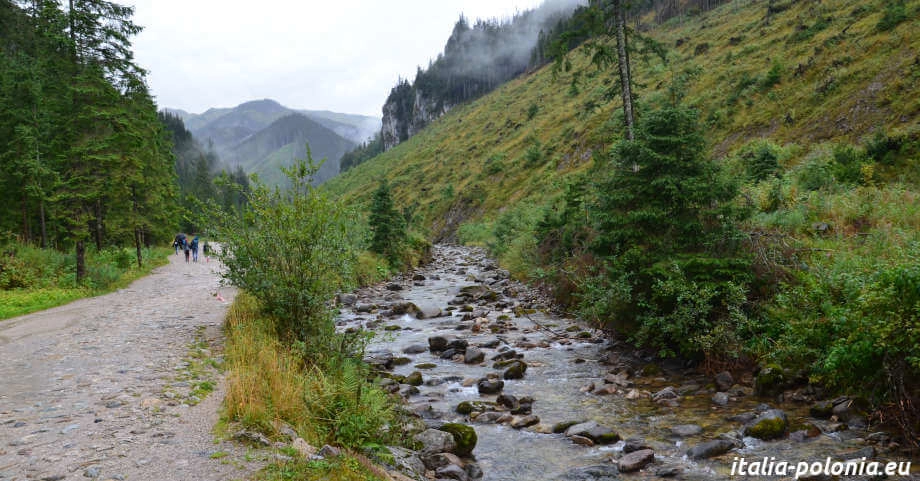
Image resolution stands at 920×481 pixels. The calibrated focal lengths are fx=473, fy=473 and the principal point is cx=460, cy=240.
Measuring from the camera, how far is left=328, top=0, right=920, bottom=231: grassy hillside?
2302 centimetres

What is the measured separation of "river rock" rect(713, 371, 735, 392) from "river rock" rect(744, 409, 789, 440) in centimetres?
167

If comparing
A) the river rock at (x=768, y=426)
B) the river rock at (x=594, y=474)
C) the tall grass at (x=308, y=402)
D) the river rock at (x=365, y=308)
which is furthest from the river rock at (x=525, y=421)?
the river rock at (x=365, y=308)

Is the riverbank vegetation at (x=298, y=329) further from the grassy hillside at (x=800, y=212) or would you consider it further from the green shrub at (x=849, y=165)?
the green shrub at (x=849, y=165)

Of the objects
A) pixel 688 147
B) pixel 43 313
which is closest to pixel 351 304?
pixel 43 313

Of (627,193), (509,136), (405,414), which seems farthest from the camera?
(509,136)

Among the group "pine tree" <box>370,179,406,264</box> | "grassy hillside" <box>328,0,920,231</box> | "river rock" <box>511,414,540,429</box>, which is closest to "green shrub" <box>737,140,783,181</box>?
"grassy hillside" <box>328,0,920,231</box>

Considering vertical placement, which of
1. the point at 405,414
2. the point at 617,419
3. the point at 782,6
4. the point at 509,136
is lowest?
the point at 617,419

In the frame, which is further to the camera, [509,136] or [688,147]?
[509,136]

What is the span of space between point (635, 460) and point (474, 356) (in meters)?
6.51

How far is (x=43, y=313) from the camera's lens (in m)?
14.6

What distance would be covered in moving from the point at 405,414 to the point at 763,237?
9169 mm

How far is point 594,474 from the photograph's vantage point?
22.4ft

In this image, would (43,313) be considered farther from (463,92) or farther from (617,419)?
(463,92)

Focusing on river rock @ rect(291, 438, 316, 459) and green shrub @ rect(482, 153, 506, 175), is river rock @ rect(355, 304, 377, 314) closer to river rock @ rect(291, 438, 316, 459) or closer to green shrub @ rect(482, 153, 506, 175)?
river rock @ rect(291, 438, 316, 459)
